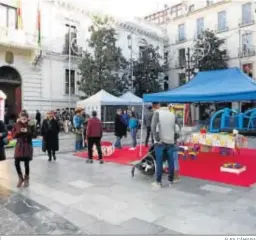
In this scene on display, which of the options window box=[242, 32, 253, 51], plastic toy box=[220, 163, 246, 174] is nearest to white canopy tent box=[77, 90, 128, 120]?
plastic toy box=[220, 163, 246, 174]

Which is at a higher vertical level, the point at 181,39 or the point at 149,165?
the point at 181,39

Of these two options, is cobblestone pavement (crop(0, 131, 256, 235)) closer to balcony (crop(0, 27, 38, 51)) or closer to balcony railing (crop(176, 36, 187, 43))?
balcony (crop(0, 27, 38, 51))

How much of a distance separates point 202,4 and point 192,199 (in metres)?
32.7

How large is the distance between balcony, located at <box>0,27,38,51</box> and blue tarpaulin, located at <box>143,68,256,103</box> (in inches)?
530

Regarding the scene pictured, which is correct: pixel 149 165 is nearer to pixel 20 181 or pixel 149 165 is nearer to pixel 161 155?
pixel 161 155

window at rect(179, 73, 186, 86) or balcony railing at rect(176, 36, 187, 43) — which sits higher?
balcony railing at rect(176, 36, 187, 43)

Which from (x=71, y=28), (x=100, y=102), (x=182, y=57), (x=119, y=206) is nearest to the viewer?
(x=119, y=206)

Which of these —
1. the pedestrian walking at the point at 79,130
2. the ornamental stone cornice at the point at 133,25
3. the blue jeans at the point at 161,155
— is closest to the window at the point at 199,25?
the ornamental stone cornice at the point at 133,25

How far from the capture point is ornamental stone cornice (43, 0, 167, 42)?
24.8 m

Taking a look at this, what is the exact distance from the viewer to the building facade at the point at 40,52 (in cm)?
2086

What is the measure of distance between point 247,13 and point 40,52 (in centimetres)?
1899

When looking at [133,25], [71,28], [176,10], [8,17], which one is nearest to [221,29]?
[133,25]

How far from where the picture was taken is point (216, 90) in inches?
348

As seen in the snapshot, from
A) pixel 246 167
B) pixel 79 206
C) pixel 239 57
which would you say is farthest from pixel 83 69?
pixel 79 206
